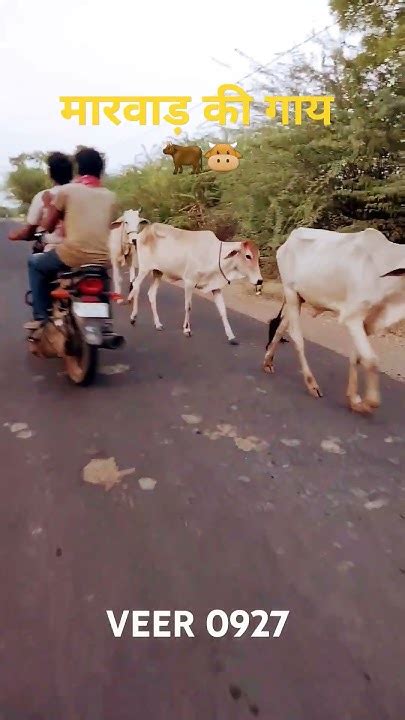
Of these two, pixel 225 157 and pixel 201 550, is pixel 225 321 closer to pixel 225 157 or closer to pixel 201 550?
pixel 201 550

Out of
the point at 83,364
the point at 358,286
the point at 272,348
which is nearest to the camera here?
the point at 358,286

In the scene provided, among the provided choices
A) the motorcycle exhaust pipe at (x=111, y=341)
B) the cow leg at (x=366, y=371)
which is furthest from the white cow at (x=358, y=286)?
the motorcycle exhaust pipe at (x=111, y=341)

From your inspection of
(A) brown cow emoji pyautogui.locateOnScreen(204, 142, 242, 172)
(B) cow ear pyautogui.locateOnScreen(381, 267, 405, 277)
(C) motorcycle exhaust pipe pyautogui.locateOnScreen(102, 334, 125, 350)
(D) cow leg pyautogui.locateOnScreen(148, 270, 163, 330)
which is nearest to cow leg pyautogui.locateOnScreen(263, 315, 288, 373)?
(B) cow ear pyautogui.locateOnScreen(381, 267, 405, 277)

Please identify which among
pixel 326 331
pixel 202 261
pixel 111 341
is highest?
pixel 202 261

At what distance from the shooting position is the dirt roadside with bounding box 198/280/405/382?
20.6 feet

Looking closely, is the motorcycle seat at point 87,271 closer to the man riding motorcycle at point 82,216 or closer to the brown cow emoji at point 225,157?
the man riding motorcycle at point 82,216

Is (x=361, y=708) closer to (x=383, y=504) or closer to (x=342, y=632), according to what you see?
(x=342, y=632)

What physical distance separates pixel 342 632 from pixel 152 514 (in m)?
1.10

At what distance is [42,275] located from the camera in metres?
5.34

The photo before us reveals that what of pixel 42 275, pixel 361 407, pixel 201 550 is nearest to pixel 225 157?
pixel 42 275

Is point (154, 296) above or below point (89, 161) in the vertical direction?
below

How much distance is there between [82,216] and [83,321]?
83 cm

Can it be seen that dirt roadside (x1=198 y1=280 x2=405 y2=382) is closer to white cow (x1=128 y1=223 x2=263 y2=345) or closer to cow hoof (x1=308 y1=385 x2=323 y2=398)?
white cow (x1=128 y1=223 x2=263 y2=345)

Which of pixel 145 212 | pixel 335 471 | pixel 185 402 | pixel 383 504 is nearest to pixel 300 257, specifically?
pixel 185 402
